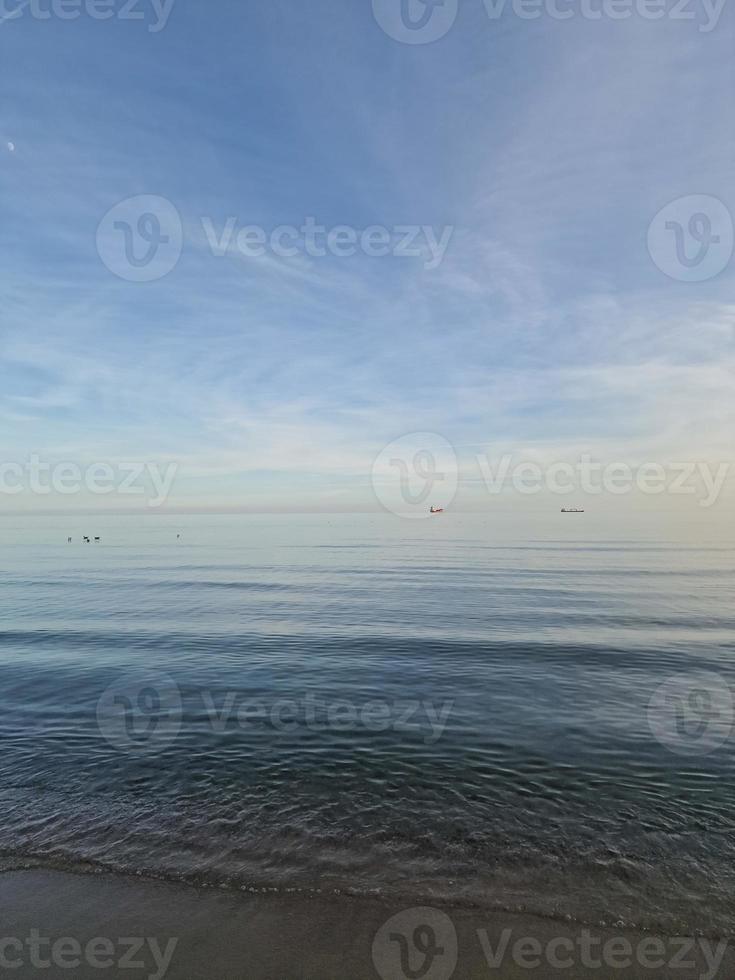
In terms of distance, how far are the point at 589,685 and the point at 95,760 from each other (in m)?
20.0

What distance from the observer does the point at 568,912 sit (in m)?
9.70

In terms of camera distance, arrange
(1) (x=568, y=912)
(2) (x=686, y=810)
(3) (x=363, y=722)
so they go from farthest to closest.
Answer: (3) (x=363, y=722) → (2) (x=686, y=810) → (1) (x=568, y=912)

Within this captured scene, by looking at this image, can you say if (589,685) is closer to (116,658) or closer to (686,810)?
(686,810)

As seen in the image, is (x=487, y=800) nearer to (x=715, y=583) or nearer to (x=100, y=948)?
(x=100, y=948)

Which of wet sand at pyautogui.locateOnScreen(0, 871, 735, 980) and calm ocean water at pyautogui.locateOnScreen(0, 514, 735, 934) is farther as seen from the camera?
calm ocean water at pyautogui.locateOnScreen(0, 514, 735, 934)

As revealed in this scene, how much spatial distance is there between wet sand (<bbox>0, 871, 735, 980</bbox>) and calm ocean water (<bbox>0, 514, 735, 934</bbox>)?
0.59 meters

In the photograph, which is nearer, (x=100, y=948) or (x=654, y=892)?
(x=100, y=948)

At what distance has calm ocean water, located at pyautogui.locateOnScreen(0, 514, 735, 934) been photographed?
1110 cm

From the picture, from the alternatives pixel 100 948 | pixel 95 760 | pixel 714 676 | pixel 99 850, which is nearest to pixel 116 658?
pixel 95 760

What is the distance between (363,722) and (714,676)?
1725cm

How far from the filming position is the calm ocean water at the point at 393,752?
36.4ft

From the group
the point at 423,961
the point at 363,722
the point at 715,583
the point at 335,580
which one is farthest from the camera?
the point at 335,580

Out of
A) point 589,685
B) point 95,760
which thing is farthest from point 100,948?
point 589,685

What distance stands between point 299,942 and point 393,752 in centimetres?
857
